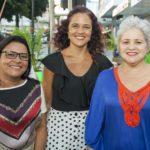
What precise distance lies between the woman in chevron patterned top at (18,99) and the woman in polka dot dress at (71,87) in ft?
1.31

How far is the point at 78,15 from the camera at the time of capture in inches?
148

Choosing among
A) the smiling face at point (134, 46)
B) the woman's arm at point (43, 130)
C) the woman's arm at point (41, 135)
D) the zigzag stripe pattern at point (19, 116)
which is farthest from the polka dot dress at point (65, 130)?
the smiling face at point (134, 46)

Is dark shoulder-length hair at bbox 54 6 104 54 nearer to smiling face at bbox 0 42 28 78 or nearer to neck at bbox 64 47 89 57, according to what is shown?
neck at bbox 64 47 89 57

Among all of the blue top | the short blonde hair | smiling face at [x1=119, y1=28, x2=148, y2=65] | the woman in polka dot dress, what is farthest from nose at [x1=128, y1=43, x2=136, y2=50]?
the woman in polka dot dress

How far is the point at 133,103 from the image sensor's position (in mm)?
2916

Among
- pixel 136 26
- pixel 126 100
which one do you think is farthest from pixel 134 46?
pixel 126 100

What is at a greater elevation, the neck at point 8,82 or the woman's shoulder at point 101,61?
the woman's shoulder at point 101,61

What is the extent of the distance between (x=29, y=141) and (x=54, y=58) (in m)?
0.91

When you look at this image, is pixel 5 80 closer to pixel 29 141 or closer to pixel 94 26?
pixel 29 141

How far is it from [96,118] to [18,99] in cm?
59

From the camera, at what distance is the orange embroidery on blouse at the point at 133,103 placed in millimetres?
2908

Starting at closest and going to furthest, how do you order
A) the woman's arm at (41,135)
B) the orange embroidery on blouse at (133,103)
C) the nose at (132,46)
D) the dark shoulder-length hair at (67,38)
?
1. the orange embroidery on blouse at (133,103)
2. the nose at (132,46)
3. the woman's arm at (41,135)
4. the dark shoulder-length hair at (67,38)

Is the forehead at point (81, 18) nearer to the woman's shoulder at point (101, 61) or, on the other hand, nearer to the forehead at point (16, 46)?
the woman's shoulder at point (101, 61)

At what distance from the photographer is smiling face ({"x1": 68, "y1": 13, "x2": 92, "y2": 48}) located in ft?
12.2
